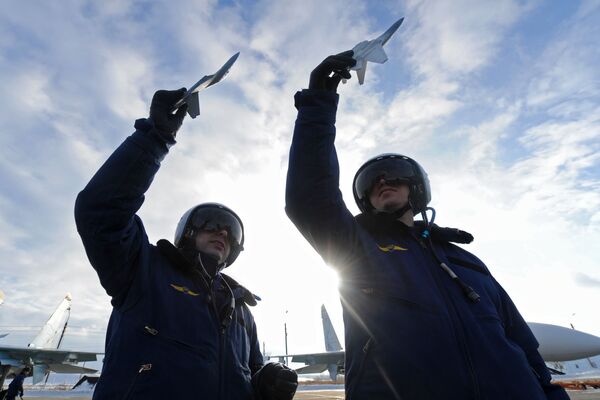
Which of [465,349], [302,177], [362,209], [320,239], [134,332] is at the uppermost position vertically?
[362,209]

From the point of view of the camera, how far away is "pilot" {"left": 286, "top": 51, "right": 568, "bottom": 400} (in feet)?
6.13

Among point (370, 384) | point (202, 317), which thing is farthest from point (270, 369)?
point (370, 384)

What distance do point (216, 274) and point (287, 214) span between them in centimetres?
161

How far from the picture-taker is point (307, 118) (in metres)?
2.44

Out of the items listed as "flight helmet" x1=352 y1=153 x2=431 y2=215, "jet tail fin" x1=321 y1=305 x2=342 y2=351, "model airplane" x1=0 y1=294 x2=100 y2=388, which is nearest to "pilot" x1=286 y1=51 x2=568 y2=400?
"flight helmet" x1=352 y1=153 x2=431 y2=215

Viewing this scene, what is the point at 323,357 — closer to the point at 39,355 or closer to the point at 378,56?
the point at 39,355

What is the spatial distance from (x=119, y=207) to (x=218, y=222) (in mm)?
1997

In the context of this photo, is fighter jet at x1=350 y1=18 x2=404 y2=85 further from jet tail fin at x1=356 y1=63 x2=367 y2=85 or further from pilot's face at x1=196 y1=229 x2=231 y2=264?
pilot's face at x1=196 y1=229 x2=231 y2=264

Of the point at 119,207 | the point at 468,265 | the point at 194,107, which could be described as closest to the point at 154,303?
the point at 119,207

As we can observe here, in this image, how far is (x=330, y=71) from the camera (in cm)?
267

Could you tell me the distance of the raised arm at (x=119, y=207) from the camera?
2.39 m

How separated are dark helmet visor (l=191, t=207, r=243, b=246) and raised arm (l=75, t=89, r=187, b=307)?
1405mm

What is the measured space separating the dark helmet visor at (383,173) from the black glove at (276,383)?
6.76 ft

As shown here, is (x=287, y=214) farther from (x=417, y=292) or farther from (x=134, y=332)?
(x=134, y=332)
